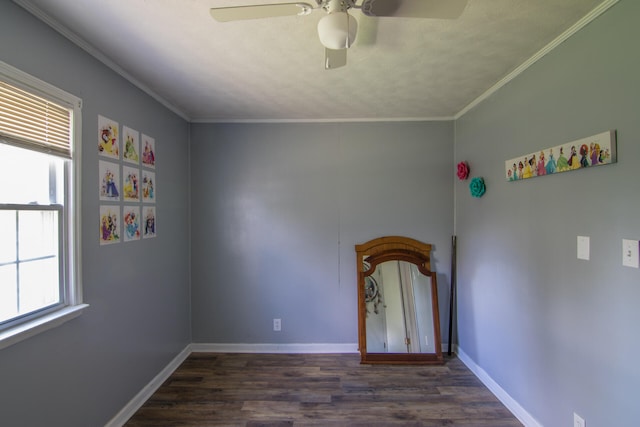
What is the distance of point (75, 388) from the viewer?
1617 millimetres

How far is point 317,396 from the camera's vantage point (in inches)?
90.5

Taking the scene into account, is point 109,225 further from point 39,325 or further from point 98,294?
point 39,325

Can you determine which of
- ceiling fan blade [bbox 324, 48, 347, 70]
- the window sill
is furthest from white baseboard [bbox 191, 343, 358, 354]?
ceiling fan blade [bbox 324, 48, 347, 70]

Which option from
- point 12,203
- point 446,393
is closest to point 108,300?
point 12,203

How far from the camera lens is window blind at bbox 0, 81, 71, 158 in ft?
4.23

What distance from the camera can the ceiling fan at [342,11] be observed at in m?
1.12

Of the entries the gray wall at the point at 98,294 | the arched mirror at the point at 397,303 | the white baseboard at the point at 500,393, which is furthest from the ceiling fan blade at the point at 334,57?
the white baseboard at the point at 500,393

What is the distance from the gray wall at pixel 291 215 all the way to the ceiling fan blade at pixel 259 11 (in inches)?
73.2

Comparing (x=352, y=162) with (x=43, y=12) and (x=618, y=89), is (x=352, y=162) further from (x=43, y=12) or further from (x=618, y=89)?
(x=43, y=12)

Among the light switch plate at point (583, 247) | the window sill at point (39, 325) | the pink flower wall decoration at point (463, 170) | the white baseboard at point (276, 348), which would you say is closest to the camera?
the window sill at point (39, 325)

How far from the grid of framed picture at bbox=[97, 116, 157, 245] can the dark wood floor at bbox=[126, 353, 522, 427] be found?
1.32 m

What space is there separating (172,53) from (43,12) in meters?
0.58

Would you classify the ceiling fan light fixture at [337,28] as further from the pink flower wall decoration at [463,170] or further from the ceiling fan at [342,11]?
the pink flower wall decoration at [463,170]

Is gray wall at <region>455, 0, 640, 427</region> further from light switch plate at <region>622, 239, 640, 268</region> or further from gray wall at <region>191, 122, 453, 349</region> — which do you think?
gray wall at <region>191, 122, 453, 349</region>
